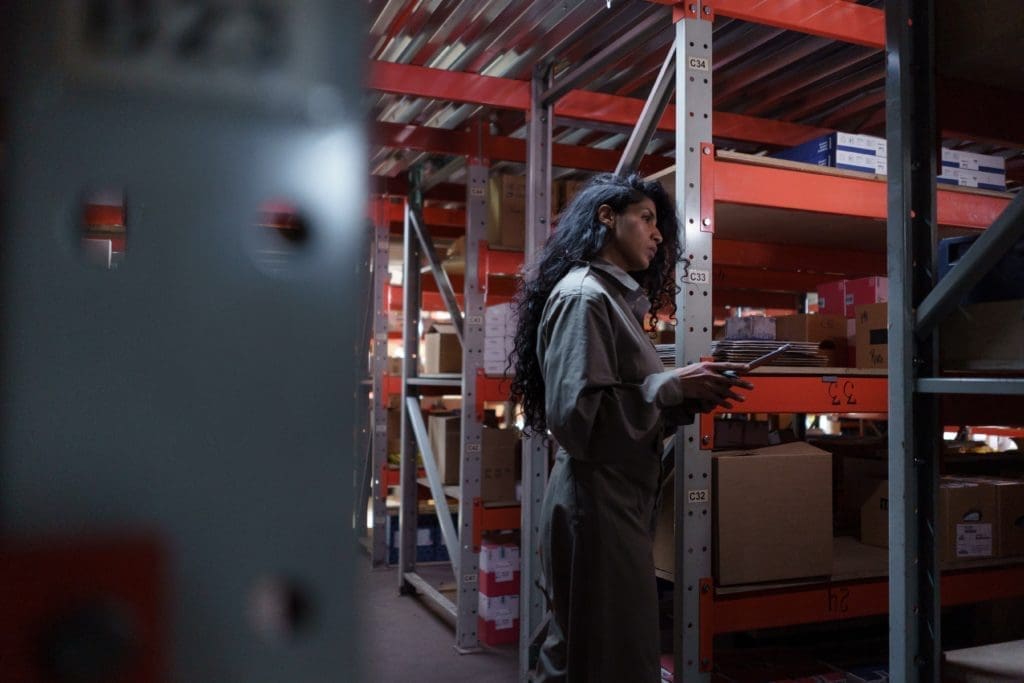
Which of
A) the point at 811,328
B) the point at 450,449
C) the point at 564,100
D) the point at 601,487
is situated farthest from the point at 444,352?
the point at 601,487

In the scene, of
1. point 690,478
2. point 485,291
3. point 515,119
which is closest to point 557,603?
point 690,478

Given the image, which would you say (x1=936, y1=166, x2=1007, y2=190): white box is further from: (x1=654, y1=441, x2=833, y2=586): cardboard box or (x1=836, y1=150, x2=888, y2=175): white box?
(x1=654, y1=441, x2=833, y2=586): cardboard box

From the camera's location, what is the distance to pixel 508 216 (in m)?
4.75

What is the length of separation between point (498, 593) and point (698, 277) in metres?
2.70

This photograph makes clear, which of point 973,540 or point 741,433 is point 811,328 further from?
point 973,540

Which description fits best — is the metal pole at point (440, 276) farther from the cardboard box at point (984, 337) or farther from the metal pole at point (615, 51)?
the cardboard box at point (984, 337)

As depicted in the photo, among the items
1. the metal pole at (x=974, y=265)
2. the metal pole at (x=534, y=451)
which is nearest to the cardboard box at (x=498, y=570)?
the metal pole at (x=534, y=451)

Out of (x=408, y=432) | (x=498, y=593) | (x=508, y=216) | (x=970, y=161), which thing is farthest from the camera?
(x=408, y=432)

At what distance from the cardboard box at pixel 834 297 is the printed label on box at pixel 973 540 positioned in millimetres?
1707

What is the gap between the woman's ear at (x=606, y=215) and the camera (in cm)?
256

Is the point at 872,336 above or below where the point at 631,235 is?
below

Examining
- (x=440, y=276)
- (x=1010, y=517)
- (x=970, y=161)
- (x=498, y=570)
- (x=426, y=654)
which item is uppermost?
(x=970, y=161)

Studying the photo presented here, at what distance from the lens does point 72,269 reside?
34 cm

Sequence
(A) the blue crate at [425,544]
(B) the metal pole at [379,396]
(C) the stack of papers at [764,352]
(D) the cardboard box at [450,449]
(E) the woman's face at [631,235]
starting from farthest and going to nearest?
(A) the blue crate at [425,544] < (B) the metal pole at [379,396] < (D) the cardboard box at [450,449] < (C) the stack of papers at [764,352] < (E) the woman's face at [631,235]
